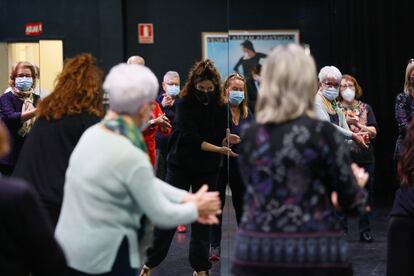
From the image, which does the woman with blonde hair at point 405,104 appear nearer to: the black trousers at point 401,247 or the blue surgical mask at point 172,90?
the blue surgical mask at point 172,90

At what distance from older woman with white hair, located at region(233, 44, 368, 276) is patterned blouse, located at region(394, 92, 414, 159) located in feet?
11.8

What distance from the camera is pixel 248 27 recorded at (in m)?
5.73

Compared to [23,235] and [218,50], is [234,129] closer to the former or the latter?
[218,50]

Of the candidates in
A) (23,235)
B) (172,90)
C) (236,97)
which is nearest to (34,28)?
(172,90)

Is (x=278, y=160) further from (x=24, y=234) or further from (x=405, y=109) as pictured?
(x=405, y=109)

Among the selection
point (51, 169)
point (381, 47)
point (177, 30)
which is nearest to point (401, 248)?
point (51, 169)

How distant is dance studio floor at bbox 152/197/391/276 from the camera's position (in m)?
6.00

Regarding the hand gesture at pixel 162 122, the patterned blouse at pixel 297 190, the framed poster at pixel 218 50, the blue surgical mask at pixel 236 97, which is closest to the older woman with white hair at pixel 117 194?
the patterned blouse at pixel 297 190

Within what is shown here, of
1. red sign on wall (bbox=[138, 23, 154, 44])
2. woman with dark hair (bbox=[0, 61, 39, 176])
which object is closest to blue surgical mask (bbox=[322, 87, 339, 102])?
woman with dark hair (bbox=[0, 61, 39, 176])

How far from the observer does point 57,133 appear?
14.3ft

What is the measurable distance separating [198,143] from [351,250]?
6.23 feet

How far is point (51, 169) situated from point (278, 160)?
5.16 feet

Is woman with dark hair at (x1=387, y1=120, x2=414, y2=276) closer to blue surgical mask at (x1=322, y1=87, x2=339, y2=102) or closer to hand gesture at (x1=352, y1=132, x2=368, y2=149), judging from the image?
blue surgical mask at (x1=322, y1=87, x2=339, y2=102)

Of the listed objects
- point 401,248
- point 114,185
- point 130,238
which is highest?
point 114,185
